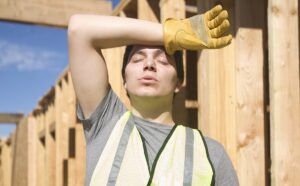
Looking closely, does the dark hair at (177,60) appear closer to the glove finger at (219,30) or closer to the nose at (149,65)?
the nose at (149,65)

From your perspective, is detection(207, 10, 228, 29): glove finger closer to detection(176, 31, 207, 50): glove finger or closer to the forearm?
detection(176, 31, 207, 50): glove finger

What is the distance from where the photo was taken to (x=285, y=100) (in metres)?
2.64

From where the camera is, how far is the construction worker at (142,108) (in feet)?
6.16

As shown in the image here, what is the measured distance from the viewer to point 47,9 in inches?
187

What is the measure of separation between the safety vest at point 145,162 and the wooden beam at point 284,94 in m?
0.76

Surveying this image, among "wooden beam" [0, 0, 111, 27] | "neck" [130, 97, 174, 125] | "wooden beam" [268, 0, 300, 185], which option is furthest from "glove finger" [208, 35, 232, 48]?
"wooden beam" [0, 0, 111, 27]

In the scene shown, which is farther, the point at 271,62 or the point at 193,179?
the point at 271,62

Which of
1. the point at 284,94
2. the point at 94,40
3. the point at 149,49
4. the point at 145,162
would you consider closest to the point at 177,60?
the point at 149,49

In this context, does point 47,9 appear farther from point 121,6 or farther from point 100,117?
point 100,117

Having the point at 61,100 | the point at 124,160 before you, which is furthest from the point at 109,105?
the point at 61,100

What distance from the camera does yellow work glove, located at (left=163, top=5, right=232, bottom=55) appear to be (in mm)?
1939

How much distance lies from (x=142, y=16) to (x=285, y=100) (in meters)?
1.52

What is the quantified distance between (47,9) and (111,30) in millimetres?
2971

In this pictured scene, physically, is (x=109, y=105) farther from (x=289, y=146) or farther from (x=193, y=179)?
(x=289, y=146)
